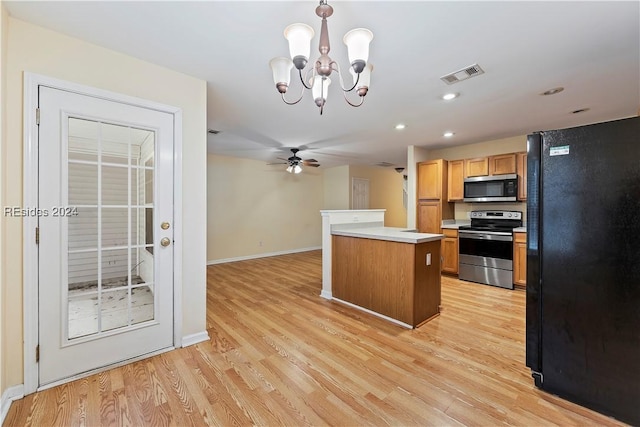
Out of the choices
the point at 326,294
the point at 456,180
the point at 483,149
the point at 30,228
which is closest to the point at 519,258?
the point at 456,180

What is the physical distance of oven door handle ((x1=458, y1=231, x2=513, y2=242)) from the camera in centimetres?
396

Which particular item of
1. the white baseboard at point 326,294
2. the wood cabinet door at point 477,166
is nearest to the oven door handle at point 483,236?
the wood cabinet door at point 477,166

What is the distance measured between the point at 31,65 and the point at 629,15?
379 centimetres

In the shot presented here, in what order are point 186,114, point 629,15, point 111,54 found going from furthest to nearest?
point 186,114, point 111,54, point 629,15

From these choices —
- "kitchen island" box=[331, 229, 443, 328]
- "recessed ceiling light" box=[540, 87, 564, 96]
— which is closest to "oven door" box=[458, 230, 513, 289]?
"kitchen island" box=[331, 229, 443, 328]

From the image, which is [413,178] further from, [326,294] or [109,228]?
[109,228]

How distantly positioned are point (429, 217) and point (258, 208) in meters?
3.94

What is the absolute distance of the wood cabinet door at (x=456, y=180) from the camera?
4746 mm

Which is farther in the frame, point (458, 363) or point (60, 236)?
point (458, 363)

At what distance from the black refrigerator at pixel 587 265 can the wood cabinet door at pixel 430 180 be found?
3.13m

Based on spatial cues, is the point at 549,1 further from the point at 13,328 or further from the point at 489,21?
the point at 13,328

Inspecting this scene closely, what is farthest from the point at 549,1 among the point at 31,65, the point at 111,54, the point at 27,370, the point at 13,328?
the point at 27,370

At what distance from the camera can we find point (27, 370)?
1718mm

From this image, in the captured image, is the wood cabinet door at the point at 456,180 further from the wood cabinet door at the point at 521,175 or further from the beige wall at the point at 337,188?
the beige wall at the point at 337,188
